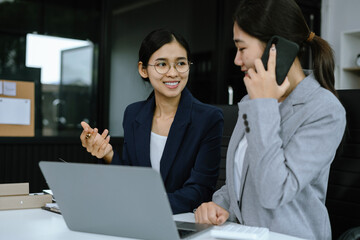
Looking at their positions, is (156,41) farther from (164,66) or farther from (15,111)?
(15,111)

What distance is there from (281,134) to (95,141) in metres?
0.63

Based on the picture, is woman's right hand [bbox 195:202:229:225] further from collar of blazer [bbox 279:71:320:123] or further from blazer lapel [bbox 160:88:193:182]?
blazer lapel [bbox 160:88:193:182]

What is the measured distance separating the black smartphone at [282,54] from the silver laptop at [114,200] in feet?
1.53

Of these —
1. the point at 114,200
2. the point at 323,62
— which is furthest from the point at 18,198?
the point at 323,62

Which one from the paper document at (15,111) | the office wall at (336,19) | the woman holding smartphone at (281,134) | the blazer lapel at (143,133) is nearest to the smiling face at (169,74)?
the blazer lapel at (143,133)

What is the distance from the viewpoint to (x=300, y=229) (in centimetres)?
120

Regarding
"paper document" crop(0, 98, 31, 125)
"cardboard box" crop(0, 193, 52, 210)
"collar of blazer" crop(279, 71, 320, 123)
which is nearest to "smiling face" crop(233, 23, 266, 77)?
"collar of blazer" crop(279, 71, 320, 123)

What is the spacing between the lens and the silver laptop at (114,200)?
2.91 feet

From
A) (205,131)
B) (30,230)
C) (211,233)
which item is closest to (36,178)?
(205,131)

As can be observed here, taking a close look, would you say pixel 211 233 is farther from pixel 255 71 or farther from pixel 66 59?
pixel 66 59

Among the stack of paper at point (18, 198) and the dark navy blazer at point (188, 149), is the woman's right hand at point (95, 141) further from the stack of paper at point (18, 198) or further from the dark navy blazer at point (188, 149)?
the stack of paper at point (18, 198)

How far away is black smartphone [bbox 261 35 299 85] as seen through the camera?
3.96 ft

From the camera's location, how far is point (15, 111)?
3312mm

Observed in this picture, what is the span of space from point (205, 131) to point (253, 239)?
751 millimetres
